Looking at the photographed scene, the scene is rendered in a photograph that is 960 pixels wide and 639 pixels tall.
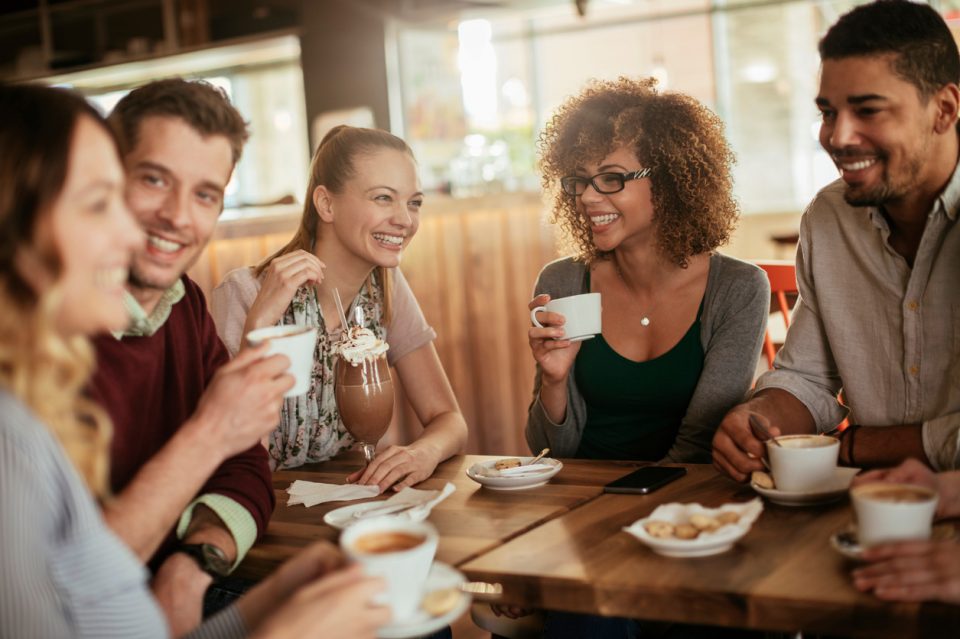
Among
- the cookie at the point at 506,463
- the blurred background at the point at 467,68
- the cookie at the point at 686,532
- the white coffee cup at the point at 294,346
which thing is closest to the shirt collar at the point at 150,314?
the white coffee cup at the point at 294,346

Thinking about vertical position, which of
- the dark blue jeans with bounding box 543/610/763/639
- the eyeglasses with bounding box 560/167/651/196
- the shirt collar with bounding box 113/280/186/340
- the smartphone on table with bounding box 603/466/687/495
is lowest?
the dark blue jeans with bounding box 543/610/763/639

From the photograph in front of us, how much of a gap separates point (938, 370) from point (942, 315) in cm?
11

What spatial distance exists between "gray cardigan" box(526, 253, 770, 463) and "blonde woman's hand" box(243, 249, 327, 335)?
0.66 m

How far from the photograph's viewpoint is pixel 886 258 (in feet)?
6.34

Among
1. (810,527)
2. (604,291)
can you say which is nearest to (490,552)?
(810,527)

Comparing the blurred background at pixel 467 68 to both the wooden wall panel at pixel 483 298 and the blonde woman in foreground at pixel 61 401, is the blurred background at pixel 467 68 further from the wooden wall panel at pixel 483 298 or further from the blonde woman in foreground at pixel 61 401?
the blonde woman in foreground at pixel 61 401

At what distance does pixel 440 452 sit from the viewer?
79.5 inches

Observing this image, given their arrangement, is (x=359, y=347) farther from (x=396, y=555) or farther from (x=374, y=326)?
(x=396, y=555)

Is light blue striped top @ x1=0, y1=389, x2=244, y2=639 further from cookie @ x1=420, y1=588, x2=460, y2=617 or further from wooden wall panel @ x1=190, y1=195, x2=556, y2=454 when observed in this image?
wooden wall panel @ x1=190, y1=195, x2=556, y2=454

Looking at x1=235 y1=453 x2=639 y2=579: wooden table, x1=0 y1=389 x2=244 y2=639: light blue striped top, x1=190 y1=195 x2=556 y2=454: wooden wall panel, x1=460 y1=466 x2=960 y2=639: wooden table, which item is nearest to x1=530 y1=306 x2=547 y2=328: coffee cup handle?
x1=235 y1=453 x2=639 y2=579: wooden table

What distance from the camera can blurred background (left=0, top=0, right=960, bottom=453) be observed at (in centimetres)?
692

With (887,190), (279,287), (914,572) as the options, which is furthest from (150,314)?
(887,190)

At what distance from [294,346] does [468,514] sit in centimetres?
44

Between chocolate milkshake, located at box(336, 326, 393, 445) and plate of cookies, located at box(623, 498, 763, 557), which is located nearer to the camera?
plate of cookies, located at box(623, 498, 763, 557)
